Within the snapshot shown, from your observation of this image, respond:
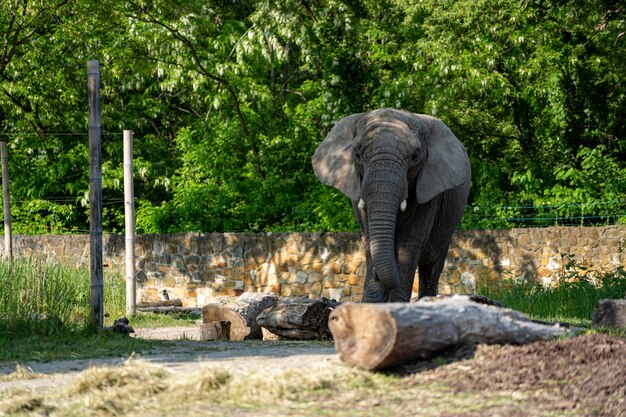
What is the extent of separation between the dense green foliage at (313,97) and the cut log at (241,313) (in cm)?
911

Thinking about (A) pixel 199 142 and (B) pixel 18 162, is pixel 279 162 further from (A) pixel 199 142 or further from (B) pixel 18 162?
(B) pixel 18 162

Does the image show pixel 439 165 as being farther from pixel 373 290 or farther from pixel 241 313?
pixel 241 313

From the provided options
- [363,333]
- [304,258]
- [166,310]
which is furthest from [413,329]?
[304,258]

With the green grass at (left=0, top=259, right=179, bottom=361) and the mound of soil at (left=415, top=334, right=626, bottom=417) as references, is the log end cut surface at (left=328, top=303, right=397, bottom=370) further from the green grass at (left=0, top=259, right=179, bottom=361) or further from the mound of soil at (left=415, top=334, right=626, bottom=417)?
the green grass at (left=0, top=259, right=179, bottom=361)

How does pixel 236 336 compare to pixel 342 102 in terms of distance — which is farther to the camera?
pixel 342 102

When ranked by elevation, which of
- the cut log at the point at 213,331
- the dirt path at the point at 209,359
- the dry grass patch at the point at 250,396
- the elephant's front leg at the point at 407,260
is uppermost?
the elephant's front leg at the point at 407,260

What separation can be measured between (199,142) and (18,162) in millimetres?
5239

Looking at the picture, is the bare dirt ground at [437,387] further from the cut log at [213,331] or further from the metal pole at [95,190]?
Answer: the cut log at [213,331]

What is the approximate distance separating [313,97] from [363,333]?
21.0 m

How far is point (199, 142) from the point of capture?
27.4 m

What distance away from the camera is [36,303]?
42.4 ft

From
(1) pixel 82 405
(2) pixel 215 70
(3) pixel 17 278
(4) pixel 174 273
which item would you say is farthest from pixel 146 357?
(2) pixel 215 70

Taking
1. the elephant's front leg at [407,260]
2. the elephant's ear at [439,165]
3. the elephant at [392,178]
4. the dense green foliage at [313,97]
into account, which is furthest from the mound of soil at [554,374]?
the dense green foliage at [313,97]

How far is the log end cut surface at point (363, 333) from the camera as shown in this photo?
7270mm
